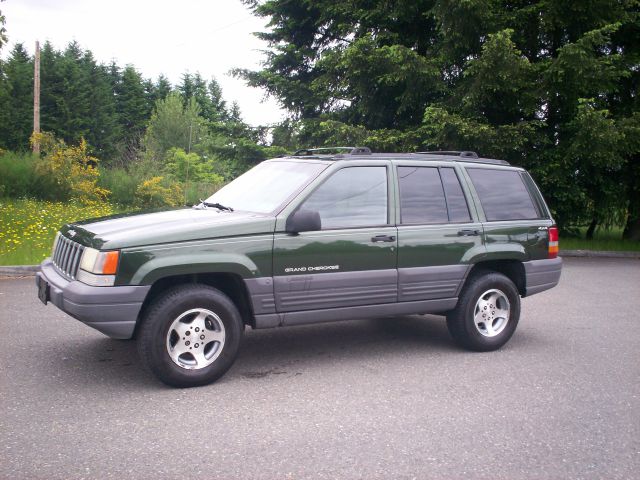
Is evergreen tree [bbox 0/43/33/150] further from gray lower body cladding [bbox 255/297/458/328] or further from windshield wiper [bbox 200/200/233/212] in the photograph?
gray lower body cladding [bbox 255/297/458/328]

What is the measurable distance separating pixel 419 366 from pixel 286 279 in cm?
150

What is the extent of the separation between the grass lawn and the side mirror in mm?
6648

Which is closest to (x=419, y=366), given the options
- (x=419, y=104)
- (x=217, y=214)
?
(x=217, y=214)

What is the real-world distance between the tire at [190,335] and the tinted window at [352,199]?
1143 mm

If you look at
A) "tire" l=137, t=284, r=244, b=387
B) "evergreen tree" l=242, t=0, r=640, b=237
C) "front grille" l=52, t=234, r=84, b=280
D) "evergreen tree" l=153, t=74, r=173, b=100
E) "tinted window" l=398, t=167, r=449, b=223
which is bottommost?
"tire" l=137, t=284, r=244, b=387

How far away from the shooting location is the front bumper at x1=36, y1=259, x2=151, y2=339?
Answer: 459 cm

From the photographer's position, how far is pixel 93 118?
62.3 metres

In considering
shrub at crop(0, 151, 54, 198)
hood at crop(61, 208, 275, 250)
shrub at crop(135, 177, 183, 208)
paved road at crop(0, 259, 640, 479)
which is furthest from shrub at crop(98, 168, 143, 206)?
hood at crop(61, 208, 275, 250)

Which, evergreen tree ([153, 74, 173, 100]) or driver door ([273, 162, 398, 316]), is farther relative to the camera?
evergreen tree ([153, 74, 173, 100])

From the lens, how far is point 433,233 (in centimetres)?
593

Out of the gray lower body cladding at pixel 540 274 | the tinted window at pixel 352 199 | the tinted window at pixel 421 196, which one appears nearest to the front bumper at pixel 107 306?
the tinted window at pixel 352 199

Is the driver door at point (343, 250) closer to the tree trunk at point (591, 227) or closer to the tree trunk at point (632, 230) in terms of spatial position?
the tree trunk at point (591, 227)

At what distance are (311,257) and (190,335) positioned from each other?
117 centimetres

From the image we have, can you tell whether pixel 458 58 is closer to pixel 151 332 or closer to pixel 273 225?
pixel 273 225
